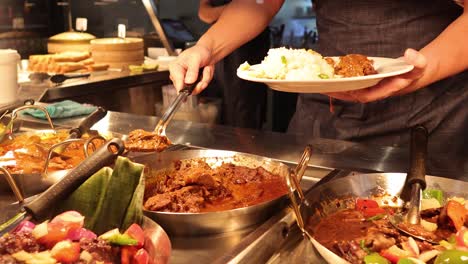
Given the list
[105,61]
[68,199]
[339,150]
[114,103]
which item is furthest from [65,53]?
[68,199]

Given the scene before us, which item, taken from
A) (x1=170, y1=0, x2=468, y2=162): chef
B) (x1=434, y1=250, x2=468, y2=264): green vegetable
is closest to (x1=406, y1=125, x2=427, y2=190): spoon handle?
(x1=434, y1=250, x2=468, y2=264): green vegetable

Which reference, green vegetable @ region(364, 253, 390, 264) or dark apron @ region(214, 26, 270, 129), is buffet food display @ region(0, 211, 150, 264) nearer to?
green vegetable @ region(364, 253, 390, 264)

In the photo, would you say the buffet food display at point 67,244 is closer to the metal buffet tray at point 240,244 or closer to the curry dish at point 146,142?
the metal buffet tray at point 240,244

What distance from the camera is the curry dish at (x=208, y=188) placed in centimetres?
145

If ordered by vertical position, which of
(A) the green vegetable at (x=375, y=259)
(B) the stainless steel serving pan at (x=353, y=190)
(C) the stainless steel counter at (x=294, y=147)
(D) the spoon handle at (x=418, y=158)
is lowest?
(C) the stainless steel counter at (x=294, y=147)

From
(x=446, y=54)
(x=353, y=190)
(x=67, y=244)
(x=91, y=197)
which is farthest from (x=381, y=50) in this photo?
(x=67, y=244)

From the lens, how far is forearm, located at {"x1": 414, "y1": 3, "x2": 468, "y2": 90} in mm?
1705

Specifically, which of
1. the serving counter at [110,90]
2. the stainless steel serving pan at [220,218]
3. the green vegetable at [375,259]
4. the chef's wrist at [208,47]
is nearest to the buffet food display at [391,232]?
the green vegetable at [375,259]

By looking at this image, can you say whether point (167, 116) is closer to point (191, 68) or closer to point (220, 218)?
point (191, 68)

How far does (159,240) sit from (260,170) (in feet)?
2.11

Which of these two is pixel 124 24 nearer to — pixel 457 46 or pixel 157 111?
pixel 157 111

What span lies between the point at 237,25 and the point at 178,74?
1.72 feet

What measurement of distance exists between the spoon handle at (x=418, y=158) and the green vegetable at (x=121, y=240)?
0.80 m

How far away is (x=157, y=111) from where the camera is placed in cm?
458
